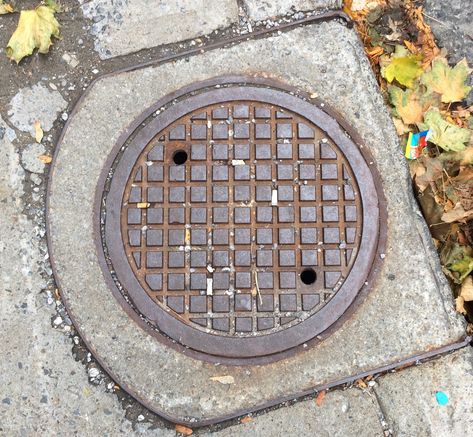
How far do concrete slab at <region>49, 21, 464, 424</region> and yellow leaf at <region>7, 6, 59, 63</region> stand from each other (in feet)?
1.11

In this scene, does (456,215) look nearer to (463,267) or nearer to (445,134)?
(463,267)

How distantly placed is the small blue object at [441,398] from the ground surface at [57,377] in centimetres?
2

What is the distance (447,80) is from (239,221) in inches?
48.3

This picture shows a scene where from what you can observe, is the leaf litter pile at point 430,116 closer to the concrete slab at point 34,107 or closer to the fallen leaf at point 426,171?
the fallen leaf at point 426,171

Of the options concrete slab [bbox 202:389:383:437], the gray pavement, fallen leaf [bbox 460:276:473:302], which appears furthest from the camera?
the gray pavement

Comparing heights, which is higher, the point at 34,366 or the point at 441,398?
the point at 34,366

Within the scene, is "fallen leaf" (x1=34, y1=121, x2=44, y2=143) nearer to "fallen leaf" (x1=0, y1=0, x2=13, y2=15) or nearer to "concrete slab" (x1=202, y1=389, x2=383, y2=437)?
"fallen leaf" (x1=0, y1=0, x2=13, y2=15)

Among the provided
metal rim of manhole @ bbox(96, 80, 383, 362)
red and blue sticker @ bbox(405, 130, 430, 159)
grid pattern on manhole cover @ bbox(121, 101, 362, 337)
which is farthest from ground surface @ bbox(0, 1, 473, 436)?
red and blue sticker @ bbox(405, 130, 430, 159)

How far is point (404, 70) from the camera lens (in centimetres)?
279

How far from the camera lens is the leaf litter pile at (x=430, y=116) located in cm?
263

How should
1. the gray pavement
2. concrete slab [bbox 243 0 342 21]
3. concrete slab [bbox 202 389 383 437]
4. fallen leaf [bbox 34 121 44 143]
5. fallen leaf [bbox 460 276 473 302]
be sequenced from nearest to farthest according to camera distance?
concrete slab [bbox 202 389 383 437], fallen leaf [bbox 460 276 473 302], fallen leaf [bbox 34 121 44 143], concrete slab [bbox 243 0 342 21], the gray pavement

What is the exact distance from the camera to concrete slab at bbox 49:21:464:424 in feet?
8.07

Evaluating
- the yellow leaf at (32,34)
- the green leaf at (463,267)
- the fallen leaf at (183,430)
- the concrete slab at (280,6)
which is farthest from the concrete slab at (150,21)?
the fallen leaf at (183,430)

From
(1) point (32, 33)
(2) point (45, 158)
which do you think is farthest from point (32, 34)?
(2) point (45, 158)
